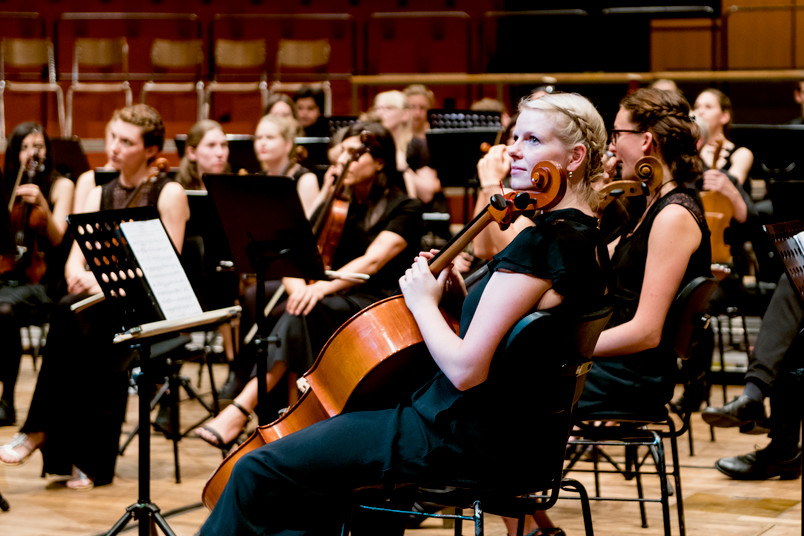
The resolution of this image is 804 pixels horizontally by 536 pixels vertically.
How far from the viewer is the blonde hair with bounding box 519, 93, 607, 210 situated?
2.07 m

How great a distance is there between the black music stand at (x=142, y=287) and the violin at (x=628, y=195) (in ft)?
3.63

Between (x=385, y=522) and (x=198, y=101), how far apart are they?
753cm

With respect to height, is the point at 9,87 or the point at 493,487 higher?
the point at 9,87

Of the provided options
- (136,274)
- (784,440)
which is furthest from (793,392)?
(136,274)

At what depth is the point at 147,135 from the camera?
159 inches

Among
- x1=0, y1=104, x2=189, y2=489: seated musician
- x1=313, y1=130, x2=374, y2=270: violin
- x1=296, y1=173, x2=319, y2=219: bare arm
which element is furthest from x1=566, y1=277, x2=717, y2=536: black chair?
x1=296, y1=173, x2=319, y2=219: bare arm

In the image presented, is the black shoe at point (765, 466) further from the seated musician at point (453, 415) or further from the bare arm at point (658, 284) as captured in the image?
the seated musician at point (453, 415)

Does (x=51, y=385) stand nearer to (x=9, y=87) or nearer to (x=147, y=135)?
(x=147, y=135)

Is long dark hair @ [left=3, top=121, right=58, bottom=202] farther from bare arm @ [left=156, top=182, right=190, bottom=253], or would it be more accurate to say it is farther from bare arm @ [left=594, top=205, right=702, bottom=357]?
bare arm @ [left=594, top=205, right=702, bottom=357]

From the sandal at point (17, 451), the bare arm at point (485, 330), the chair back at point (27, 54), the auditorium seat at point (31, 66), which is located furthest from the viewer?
the chair back at point (27, 54)

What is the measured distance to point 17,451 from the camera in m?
3.71

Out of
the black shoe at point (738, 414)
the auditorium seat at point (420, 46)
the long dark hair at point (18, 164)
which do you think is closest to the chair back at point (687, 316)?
the black shoe at point (738, 414)

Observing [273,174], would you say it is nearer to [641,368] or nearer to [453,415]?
[641,368]

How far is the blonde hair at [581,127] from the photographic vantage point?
2066 millimetres
